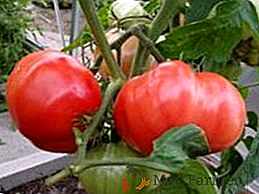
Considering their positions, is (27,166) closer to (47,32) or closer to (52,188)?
(52,188)

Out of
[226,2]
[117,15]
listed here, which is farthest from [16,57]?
[226,2]

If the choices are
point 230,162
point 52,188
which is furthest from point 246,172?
point 52,188

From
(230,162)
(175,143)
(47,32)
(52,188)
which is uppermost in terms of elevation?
(175,143)

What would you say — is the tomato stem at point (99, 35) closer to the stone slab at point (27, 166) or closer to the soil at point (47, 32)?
the soil at point (47, 32)

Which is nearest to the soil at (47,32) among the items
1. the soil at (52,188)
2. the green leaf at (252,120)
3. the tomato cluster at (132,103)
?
the soil at (52,188)

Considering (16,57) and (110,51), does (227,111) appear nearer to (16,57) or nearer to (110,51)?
(110,51)

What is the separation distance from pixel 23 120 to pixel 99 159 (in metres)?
0.06

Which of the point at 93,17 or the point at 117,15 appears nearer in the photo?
the point at 93,17

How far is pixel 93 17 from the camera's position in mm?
463

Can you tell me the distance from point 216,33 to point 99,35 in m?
0.09

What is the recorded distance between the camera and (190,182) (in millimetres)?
449

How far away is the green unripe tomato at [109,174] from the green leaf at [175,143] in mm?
46

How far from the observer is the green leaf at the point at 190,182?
0.43 m

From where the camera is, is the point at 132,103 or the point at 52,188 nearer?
the point at 132,103
